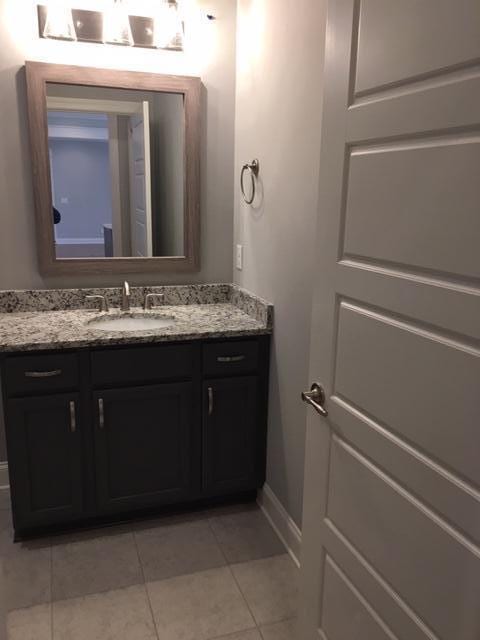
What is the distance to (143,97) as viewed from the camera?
8.13ft

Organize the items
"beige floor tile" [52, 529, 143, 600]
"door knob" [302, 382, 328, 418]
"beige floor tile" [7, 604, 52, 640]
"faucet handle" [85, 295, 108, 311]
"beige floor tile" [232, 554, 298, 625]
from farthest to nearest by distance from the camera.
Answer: "faucet handle" [85, 295, 108, 311]
"beige floor tile" [52, 529, 143, 600]
"beige floor tile" [232, 554, 298, 625]
"beige floor tile" [7, 604, 52, 640]
"door knob" [302, 382, 328, 418]

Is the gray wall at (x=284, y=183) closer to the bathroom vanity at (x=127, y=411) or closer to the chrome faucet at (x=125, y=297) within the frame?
the bathroom vanity at (x=127, y=411)

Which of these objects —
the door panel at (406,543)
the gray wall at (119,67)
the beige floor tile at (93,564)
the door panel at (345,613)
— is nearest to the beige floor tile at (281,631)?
the door panel at (345,613)

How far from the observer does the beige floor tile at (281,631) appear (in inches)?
71.3

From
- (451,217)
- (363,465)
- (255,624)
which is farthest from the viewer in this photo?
(255,624)

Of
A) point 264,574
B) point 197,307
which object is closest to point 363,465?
point 264,574

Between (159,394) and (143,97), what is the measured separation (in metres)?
1.37

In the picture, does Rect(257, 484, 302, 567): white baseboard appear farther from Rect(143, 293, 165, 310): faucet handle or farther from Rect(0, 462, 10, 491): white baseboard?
Rect(0, 462, 10, 491): white baseboard

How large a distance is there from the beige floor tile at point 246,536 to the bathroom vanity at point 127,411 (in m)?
0.12

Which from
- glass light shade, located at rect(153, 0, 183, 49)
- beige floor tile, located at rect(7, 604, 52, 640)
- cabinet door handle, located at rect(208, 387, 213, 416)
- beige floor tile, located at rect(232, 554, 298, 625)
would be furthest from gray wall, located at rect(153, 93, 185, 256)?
beige floor tile, located at rect(7, 604, 52, 640)

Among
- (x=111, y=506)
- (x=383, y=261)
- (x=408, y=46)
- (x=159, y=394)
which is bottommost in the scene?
(x=111, y=506)

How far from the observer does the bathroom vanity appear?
6.95 feet

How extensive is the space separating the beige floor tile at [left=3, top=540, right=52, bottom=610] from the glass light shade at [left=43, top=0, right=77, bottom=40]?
217cm

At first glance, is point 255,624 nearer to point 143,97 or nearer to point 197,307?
point 197,307
